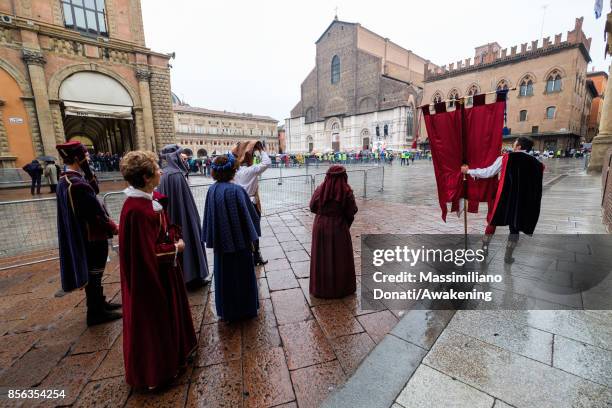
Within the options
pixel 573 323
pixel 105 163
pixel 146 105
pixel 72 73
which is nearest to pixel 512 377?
pixel 573 323

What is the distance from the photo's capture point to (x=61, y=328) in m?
2.47

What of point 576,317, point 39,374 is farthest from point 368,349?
point 39,374

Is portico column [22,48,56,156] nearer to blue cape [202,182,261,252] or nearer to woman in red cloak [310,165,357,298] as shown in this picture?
blue cape [202,182,261,252]

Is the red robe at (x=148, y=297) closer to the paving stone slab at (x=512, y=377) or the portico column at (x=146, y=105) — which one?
the paving stone slab at (x=512, y=377)

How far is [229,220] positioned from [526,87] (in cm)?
4271

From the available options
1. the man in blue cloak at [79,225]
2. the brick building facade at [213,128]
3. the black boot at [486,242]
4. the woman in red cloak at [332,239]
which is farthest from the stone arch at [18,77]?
the brick building facade at [213,128]

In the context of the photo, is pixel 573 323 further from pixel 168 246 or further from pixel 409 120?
pixel 409 120

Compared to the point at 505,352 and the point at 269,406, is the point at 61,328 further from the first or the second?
the point at 505,352

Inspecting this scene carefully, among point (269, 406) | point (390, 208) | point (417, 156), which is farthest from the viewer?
point (417, 156)

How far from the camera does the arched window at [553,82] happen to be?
98.2 ft

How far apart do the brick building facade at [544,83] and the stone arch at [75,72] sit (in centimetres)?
2797

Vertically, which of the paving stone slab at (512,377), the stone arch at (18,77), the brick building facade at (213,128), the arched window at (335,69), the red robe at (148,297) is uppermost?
the arched window at (335,69)

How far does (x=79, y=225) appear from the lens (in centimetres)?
235

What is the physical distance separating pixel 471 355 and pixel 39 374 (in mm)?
3212
